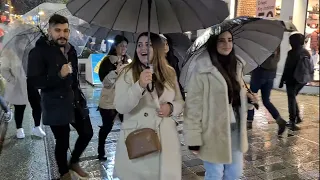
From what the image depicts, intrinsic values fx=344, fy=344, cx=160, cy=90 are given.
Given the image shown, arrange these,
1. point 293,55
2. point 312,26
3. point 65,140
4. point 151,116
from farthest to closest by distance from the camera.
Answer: point 312,26 → point 293,55 → point 65,140 → point 151,116

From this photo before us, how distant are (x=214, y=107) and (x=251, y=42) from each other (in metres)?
0.88

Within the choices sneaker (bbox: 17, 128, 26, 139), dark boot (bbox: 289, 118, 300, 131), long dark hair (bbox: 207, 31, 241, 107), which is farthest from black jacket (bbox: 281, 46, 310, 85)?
sneaker (bbox: 17, 128, 26, 139)

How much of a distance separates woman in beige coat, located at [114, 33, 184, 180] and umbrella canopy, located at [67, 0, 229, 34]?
0.15 metres

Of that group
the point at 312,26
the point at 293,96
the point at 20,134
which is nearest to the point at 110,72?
the point at 20,134

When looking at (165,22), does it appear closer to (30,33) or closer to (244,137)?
(244,137)

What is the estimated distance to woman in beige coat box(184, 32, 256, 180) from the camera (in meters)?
2.91

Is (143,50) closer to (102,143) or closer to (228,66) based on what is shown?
(228,66)

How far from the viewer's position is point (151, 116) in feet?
9.03

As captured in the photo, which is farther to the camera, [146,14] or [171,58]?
[171,58]

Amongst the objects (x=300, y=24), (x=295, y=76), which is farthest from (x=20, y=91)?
(x=300, y=24)

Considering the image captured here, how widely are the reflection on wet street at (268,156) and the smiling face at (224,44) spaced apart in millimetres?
1988

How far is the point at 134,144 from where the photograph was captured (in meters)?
2.66

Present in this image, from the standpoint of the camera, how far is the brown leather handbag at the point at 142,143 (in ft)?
8.69

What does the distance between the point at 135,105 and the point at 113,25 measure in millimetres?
735
